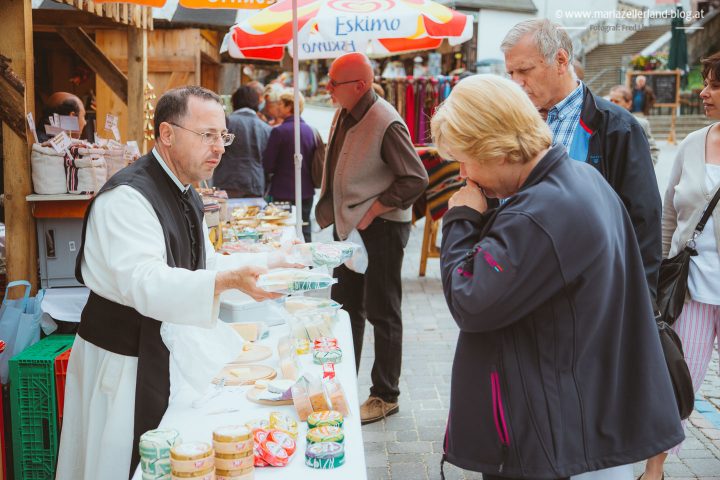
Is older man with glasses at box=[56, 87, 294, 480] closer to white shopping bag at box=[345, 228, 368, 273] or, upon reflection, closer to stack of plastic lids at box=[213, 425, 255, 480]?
stack of plastic lids at box=[213, 425, 255, 480]

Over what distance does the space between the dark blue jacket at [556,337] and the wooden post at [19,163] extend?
264cm

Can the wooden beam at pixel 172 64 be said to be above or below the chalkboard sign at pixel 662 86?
below

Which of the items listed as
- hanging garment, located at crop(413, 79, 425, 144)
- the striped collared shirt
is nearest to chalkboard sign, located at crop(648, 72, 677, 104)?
hanging garment, located at crop(413, 79, 425, 144)

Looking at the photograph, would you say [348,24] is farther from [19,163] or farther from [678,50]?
[678,50]

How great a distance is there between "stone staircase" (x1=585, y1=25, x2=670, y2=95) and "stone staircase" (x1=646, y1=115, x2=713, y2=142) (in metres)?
3.59

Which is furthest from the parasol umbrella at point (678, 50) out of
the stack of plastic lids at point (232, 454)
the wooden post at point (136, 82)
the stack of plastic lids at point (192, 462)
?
the stack of plastic lids at point (192, 462)

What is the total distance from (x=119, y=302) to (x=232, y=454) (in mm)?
786

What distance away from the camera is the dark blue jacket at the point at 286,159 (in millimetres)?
7465

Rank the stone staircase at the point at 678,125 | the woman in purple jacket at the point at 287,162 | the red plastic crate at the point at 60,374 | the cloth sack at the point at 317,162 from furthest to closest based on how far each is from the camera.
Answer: the stone staircase at the point at 678,125, the cloth sack at the point at 317,162, the woman in purple jacket at the point at 287,162, the red plastic crate at the point at 60,374

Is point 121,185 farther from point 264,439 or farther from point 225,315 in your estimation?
point 225,315

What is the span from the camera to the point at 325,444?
6.34 feet

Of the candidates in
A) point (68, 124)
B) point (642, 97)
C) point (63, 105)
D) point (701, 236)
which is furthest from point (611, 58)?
point (68, 124)

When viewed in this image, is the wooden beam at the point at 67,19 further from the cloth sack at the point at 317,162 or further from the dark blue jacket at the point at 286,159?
the cloth sack at the point at 317,162

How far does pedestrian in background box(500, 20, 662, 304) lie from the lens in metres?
2.71
